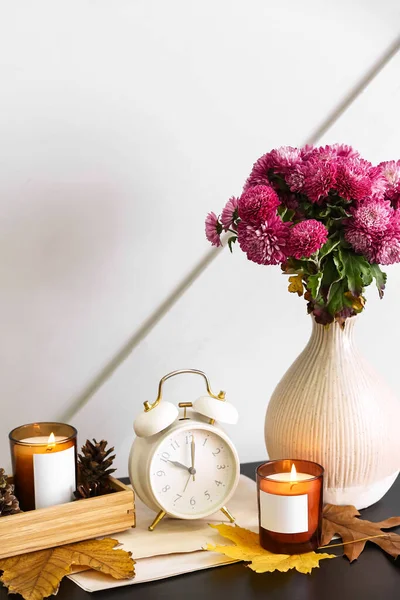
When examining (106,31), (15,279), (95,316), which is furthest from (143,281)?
(106,31)

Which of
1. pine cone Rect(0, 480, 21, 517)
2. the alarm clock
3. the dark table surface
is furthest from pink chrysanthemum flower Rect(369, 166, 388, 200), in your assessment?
pine cone Rect(0, 480, 21, 517)

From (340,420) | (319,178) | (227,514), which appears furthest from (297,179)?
(227,514)

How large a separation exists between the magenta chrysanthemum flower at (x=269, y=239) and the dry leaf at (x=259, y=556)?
1.21ft

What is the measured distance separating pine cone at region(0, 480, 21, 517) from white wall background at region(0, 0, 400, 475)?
339 millimetres

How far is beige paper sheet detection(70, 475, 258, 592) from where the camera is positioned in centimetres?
89

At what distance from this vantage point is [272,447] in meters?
1.11

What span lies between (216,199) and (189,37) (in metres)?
0.28

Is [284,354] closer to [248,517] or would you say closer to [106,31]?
[248,517]

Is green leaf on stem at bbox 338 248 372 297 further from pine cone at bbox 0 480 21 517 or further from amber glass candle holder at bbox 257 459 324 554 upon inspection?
pine cone at bbox 0 480 21 517

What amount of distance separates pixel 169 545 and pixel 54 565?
0.15 m

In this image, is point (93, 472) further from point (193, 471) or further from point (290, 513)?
point (290, 513)

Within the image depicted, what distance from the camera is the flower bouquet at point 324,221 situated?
969 mm

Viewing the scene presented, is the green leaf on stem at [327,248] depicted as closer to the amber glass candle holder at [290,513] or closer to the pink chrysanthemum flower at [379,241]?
the pink chrysanthemum flower at [379,241]

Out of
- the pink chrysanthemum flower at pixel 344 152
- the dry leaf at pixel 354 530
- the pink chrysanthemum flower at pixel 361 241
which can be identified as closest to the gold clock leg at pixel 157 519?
the dry leaf at pixel 354 530
